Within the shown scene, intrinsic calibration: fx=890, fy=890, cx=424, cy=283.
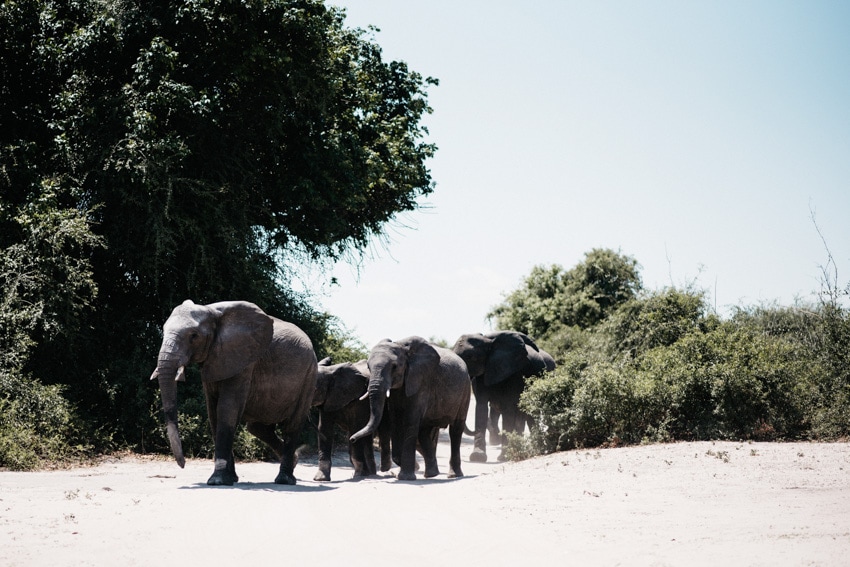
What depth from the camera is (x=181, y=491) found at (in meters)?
10.8

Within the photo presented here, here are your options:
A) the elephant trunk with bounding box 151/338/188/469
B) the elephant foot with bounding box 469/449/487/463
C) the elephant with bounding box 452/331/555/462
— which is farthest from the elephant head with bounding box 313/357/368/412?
the elephant with bounding box 452/331/555/462

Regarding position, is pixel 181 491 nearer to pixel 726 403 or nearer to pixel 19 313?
pixel 19 313

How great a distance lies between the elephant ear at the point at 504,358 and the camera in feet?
71.3

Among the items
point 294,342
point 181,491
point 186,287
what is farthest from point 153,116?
point 181,491

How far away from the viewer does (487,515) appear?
10.1 metres

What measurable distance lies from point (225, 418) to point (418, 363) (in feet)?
13.3

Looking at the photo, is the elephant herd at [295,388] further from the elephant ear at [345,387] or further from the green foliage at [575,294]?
the green foliage at [575,294]

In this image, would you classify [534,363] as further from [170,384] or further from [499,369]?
[170,384]

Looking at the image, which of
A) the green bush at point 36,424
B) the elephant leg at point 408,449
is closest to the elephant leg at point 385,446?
the elephant leg at point 408,449

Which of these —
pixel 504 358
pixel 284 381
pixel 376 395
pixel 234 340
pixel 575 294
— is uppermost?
pixel 575 294

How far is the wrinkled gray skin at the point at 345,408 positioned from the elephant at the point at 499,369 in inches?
241

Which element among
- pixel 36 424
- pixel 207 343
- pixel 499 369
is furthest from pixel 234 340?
pixel 499 369

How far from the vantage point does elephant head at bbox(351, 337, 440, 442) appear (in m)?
14.2

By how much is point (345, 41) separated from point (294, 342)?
1493cm
